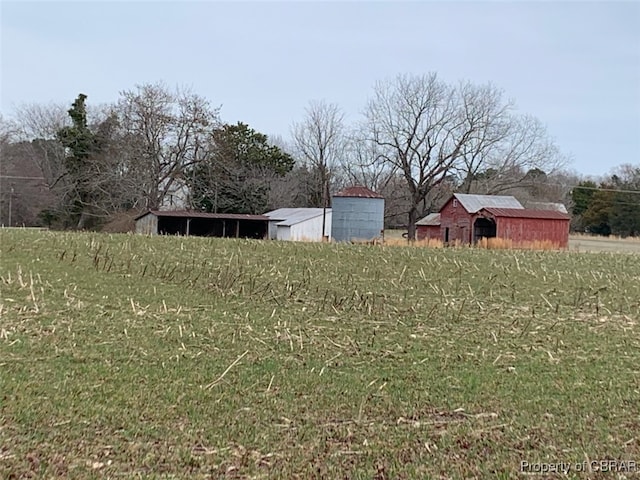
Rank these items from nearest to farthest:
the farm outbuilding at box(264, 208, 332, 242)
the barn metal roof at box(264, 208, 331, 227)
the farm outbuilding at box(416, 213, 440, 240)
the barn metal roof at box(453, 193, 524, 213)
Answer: the barn metal roof at box(453, 193, 524, 213) → the farm outbuilding at box(264, 208, 332, 242) → the barn metal roof at box(264, 208, 331, 227) → the farm outbuilding at box(416, 213, 440, 240)

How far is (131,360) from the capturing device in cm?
452

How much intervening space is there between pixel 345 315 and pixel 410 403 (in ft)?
10.2

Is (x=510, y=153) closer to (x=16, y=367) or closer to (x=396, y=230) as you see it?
(x=396, y=230)

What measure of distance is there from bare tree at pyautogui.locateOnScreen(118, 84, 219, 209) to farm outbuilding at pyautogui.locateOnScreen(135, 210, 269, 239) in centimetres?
567

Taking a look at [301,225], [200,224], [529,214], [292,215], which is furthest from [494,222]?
[200,224]

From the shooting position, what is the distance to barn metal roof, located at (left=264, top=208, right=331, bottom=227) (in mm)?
30047

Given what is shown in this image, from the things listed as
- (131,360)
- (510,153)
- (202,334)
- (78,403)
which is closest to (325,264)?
(202,334)

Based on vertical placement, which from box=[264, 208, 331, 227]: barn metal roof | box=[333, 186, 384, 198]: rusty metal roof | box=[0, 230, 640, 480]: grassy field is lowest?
box=[0, 230, 640, 480]: grassy field

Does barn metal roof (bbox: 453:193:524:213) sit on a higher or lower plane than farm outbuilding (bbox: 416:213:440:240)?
higher

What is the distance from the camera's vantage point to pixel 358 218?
2445 centimetres

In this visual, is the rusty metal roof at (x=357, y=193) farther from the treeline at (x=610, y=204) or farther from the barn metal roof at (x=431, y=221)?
the treeline at (x=610, y=204)

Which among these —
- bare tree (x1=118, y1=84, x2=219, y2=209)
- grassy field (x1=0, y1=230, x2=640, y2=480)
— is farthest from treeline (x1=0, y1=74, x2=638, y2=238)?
grassy field (x1=0, y1=230, x2=640, y2=480)

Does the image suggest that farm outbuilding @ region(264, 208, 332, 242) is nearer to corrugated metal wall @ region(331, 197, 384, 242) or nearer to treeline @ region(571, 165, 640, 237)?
corrugated metal wall @ region(331, 197, 384, 242)

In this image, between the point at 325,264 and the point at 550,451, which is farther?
the point at 325,264
